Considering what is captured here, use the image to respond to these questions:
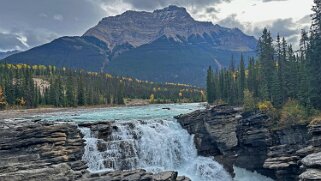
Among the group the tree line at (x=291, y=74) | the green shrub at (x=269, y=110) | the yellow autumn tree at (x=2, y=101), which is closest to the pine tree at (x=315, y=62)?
the tree line at (x=291, y=74)

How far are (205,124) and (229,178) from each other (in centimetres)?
1225

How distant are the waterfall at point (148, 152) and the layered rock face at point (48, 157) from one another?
2.60 m

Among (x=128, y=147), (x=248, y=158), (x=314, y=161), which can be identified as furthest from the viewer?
(x=248, y=158)

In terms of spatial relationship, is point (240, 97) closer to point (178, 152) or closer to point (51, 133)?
point (178, 152)

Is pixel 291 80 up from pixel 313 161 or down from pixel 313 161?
up

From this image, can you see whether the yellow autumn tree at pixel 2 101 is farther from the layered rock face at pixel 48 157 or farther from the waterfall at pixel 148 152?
the waterfall at pixel 148 152

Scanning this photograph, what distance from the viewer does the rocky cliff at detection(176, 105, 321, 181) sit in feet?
159

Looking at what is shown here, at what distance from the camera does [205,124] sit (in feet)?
217

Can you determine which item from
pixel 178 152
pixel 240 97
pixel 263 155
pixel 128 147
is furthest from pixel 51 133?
pixel 240 97

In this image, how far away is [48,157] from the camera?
1826 inches

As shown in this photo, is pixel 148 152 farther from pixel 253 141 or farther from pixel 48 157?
pixel 253 141

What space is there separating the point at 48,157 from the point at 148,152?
16999 millimetres

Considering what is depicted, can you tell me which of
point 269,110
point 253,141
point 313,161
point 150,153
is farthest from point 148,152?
point 313,161

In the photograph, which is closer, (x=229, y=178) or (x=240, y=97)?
(x=229, y=178)
